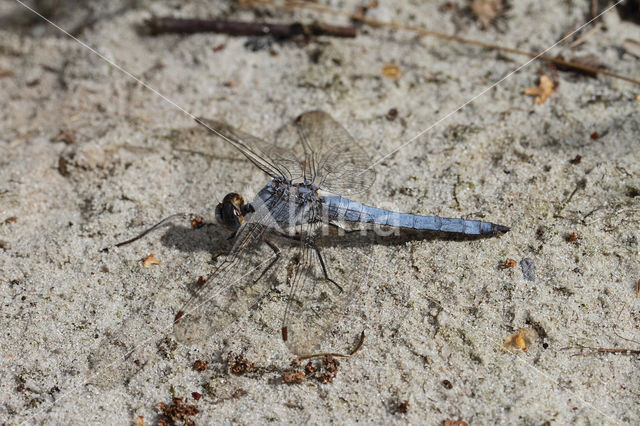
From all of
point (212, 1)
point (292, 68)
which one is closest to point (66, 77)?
point (212, 1)

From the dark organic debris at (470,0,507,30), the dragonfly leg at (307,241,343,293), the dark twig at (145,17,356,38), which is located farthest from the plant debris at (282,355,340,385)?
the dark organic debris at (470,0,507,30)

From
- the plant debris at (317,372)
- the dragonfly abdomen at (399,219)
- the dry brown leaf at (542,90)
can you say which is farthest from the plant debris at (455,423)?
the dry brown leaf at (542,90)

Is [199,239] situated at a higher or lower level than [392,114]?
lower

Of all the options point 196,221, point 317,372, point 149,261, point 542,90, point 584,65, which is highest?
point 584,65

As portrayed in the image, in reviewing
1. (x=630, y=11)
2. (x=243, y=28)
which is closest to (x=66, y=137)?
(x=243, y=28)

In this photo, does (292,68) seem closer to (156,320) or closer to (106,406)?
(156,320)

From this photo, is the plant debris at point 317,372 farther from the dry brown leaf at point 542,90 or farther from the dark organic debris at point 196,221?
the dry brown leaf at point 542,90

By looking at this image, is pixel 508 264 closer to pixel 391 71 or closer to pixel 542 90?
pixel 542 90
